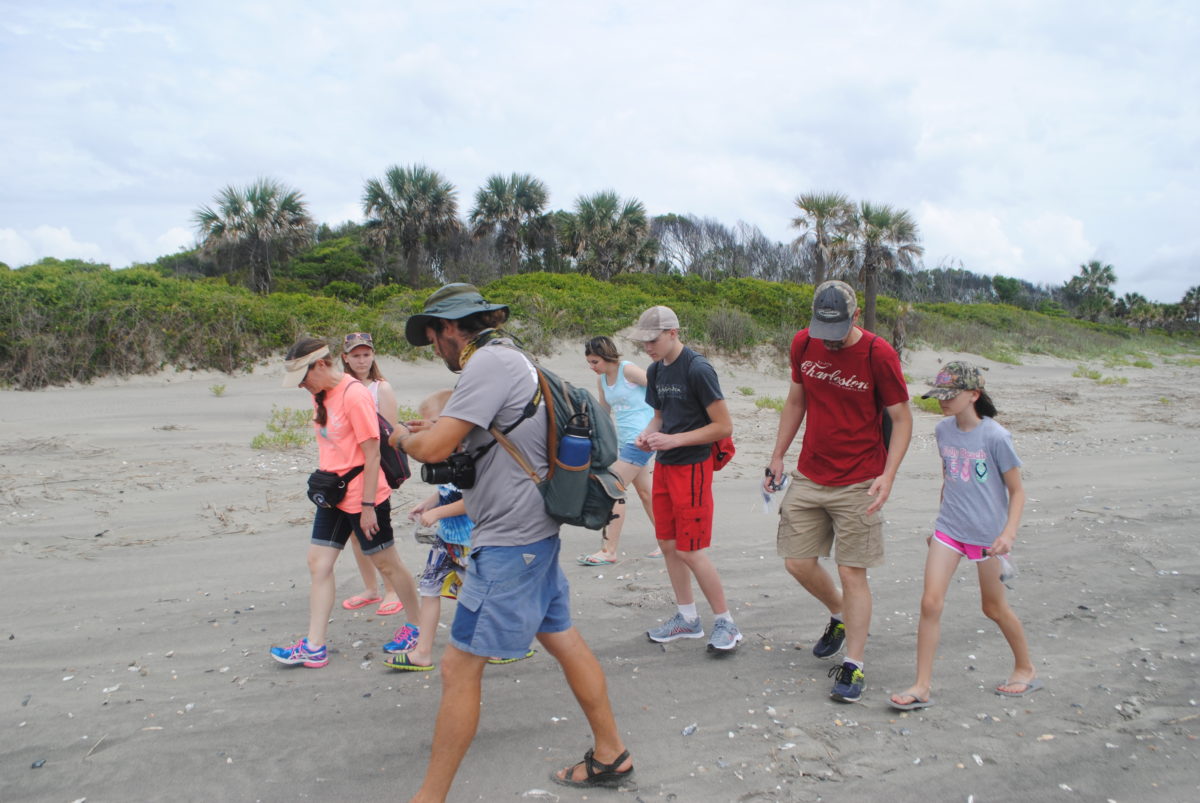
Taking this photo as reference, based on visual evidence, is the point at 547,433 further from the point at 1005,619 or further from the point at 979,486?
the point at 1005,619

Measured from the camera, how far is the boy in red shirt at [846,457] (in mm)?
4012

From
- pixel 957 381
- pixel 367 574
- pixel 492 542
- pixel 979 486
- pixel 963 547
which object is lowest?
pixel 367 574

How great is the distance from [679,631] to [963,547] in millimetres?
1659


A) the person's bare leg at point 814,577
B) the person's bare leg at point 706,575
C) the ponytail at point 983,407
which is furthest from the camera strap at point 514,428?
the ponytail at point 983,407

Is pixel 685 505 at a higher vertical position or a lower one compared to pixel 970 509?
lower

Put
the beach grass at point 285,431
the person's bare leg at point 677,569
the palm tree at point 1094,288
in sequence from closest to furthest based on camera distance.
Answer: the person's bare leg at point 677,569, the beach grass at point 285,431, the palm tree at point 1094,288

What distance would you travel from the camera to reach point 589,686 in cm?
317

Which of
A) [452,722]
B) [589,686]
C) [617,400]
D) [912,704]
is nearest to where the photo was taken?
[452,722]

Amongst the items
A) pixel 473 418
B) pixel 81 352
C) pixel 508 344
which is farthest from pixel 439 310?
pixel 81 352

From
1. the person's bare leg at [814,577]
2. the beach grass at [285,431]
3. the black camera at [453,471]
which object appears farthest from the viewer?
the beach grass at [285,431]

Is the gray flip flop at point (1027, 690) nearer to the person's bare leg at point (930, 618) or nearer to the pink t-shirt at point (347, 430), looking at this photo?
the person's bare leg at point (930, 618)

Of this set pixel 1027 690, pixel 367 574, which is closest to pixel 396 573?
pixel 367 574

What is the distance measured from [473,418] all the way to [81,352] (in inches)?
589

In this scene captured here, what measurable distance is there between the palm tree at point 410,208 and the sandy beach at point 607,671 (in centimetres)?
2767
